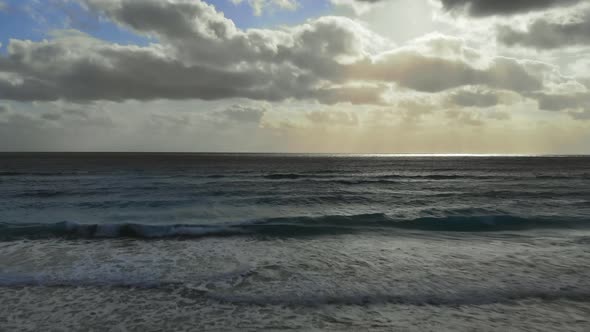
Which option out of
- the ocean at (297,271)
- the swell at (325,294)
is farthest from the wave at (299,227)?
the swell at (325,294)

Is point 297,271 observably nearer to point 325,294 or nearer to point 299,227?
point 325,294

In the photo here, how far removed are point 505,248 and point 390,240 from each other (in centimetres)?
404

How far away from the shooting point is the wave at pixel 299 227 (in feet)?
49.0

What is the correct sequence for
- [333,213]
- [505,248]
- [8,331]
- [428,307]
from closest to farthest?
[8,331] → [428,307] → [505,248] → [333,213]

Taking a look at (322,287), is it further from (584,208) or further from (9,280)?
(584,208)

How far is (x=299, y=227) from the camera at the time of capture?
53.9 ft

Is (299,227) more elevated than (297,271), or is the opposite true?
(297,271)

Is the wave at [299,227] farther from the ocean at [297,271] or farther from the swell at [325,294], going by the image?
the swell at [325,294]

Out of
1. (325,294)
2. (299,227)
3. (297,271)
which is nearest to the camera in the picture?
(325,294)

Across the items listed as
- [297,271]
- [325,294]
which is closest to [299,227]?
[297,271]

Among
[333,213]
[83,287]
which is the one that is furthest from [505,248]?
[83,287]

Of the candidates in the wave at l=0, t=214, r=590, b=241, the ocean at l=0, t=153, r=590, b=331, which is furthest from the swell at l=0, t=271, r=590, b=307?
the wave at l=0, t=214, r=590, b=241

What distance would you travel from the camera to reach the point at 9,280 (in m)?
8.84

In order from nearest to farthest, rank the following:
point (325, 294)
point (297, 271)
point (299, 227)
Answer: point (325, 294), point (297, 271), point (299, 227)
